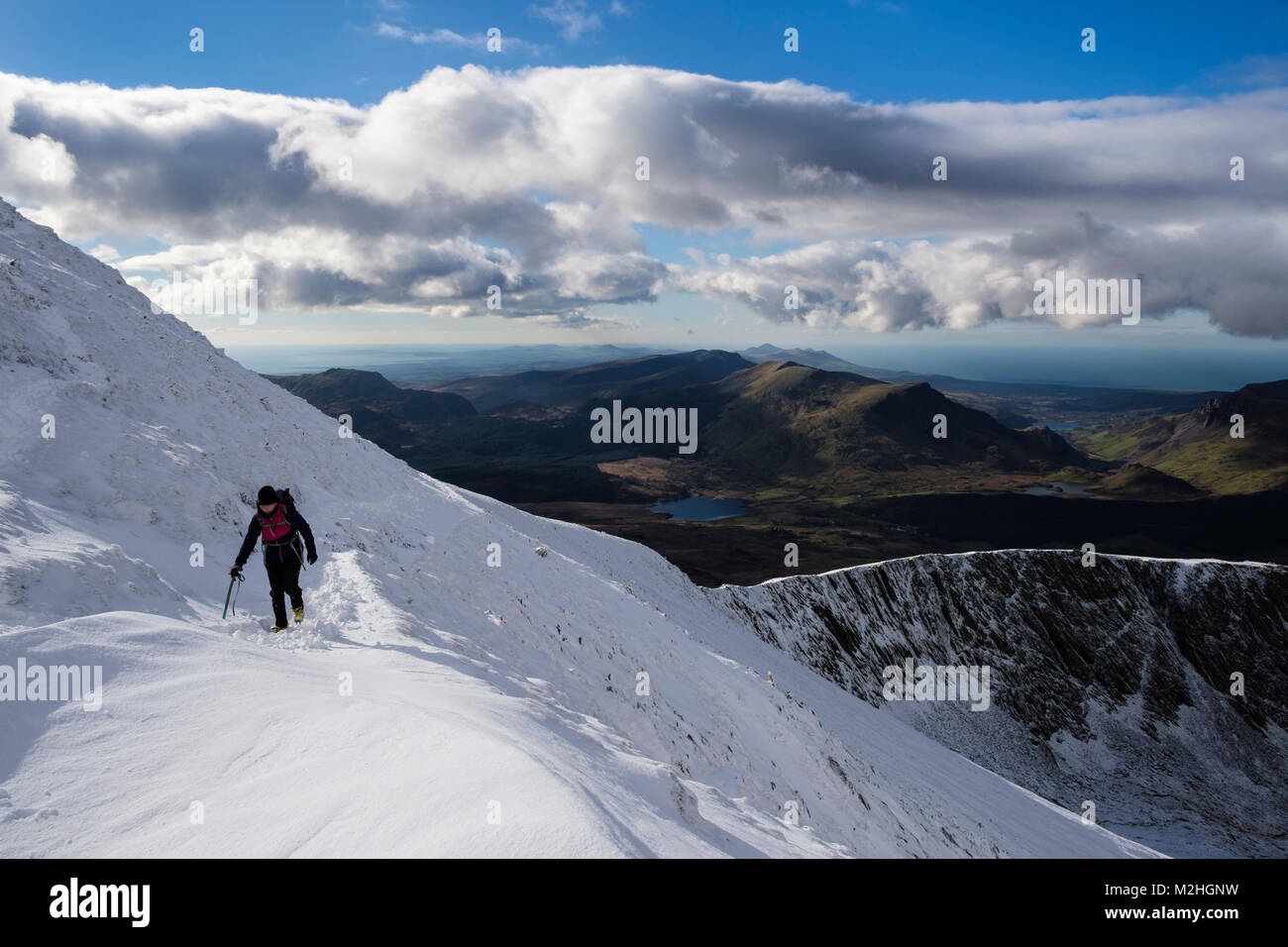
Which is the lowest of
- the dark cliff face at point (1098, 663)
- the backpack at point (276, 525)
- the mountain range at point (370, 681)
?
the dark cliff face at point (1098, 663)

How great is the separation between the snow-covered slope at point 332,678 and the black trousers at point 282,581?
0.67 m

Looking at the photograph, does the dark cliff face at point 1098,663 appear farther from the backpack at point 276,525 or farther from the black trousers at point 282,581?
the backpack at point 276,525

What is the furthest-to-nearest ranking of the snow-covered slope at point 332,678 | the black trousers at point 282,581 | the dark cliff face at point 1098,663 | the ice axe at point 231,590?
the dark cliff face at point 1098,663 < the black trousers at point 282,581 < the ice axe at point 231,590 < the snow-covered slope at point 332,678

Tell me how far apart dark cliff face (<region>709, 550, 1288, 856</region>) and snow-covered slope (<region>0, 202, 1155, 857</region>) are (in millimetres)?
20635

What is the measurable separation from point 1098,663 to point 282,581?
91.2 metres

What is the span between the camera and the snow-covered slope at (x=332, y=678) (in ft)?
26.1

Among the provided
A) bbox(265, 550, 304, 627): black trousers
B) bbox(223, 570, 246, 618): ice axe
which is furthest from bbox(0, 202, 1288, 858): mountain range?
bbox(265, 550, 304, 627): black trousers

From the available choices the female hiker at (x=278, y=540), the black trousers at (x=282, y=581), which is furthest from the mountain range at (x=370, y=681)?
the female hiker at (x=278, y=540)

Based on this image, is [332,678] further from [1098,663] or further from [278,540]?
[1098,663]

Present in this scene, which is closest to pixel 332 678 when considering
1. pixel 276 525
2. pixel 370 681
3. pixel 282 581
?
pixel 370 681

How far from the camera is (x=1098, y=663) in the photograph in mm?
76812

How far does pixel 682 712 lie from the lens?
24.8 m
